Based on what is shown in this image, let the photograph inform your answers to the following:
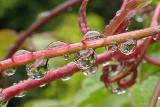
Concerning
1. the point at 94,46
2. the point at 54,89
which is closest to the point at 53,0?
the point at 54,89

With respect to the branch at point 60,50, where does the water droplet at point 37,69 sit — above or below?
below

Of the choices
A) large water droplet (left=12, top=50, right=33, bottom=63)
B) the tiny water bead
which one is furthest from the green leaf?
large water droplet (left=12, top=50, right=33, bottom=63)

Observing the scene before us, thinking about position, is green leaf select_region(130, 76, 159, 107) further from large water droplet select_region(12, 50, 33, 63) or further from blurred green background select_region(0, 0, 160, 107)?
large water droplet select_region(12, 50, 33, 63)

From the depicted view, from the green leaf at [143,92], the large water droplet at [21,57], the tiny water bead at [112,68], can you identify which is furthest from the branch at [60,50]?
the green leaf at [143,92]

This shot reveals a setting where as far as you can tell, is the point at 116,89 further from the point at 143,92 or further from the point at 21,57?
the point at 21,57

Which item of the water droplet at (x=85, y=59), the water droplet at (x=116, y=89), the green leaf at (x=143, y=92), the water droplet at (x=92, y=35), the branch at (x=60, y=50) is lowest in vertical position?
the green leaf at (x=143, y=92)

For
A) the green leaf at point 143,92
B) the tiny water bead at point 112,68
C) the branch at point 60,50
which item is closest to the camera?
the branch at point 60,50

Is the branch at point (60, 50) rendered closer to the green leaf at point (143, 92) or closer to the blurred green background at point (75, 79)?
the blurred green background at point (75, 79)
